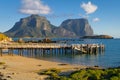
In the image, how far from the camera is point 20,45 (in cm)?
7588

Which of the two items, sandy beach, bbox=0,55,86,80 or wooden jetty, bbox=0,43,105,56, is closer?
sandy beach, bbox=0,55,86,80

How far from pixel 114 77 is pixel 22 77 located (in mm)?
10970

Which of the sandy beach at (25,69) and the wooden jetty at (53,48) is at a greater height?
the wooden jetty at (53,48)

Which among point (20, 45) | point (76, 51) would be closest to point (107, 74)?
point (20, 45)

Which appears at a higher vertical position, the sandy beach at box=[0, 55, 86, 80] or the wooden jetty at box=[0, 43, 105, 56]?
the wooden jetty at box=[0, 43, 105, 56]

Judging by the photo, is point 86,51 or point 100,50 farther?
point 100,50

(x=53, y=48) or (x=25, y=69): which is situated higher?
(x=53, y=48)

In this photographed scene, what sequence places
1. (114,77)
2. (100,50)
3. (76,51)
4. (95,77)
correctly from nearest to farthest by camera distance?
(114,77) → (95,77) → (76,51) → (100,50)

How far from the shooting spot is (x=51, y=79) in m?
34.2

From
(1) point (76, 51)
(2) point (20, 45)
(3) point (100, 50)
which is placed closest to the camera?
(2) point (20, 45)

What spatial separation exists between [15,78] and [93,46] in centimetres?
5801

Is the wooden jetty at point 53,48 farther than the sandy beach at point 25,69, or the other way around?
the wooden jetty at point 53,48

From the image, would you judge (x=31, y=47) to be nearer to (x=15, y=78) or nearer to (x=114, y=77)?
(x=15, y=78)

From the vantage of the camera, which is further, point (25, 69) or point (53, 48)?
point (53, 48)
